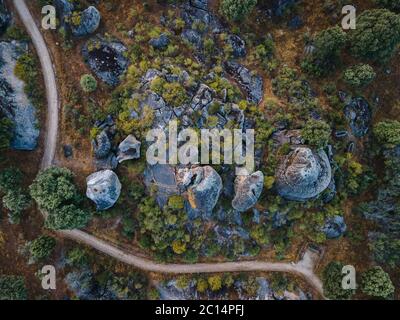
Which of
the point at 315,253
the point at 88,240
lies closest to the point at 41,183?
the point at 88,240

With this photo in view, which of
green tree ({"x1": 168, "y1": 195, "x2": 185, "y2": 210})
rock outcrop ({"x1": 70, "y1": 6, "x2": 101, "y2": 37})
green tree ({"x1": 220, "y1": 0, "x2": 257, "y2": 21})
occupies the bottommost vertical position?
green tree ({"x1": 168, "y1": 195, "x2": 185, "y2": 210})

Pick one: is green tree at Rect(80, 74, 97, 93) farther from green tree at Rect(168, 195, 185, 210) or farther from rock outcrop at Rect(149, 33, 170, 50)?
green tree at Rect(168, 195, 185, 210)

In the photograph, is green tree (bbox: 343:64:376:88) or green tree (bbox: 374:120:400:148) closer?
green tree (bbox: 343:64:376:88)

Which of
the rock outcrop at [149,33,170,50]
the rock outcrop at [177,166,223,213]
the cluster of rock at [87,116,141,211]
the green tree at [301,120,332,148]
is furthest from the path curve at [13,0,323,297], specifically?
the green tree at [301,120,332,148]

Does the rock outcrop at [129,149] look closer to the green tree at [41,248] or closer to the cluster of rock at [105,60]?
the cluster of rock at [105,60]

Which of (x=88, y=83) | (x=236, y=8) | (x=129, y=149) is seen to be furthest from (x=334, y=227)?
(x=88, y=83)

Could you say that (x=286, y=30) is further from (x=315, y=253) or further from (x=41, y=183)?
(x=41, y=183)

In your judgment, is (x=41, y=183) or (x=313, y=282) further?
(x=313, y=282)
